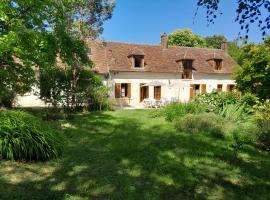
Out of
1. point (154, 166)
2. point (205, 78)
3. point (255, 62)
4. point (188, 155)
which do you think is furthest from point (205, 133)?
point (205, 78)

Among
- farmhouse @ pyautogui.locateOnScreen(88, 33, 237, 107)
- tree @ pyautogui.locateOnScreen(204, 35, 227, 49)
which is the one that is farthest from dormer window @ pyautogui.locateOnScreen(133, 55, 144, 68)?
tree @ pyautogui.locateOnScreen(204, 35, 227, 49)

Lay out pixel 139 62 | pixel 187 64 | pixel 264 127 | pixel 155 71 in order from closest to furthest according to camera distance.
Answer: pixel 264 127
pixel 155 71
pixel 139 62
pixel 187 64

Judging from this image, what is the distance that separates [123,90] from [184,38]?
25.3 m

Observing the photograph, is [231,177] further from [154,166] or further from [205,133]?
[205,133]

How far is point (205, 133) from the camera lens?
1125 cm

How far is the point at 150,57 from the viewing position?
32094 mm

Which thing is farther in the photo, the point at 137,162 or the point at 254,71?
the point at 254,71

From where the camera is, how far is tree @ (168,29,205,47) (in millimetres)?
51219

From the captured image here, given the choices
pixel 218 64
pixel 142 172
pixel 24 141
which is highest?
pixel 218 64

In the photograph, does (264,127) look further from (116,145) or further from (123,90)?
(123,90)

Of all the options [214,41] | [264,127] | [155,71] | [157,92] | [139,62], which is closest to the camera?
[264,127]

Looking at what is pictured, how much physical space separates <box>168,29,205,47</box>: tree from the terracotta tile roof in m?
14.3

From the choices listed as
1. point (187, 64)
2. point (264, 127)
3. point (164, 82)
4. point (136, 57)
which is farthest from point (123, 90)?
point (264, 127)

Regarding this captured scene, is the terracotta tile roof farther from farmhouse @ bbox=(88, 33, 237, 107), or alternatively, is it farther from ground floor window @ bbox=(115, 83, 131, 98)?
ground floor window @ bbox=(115, 83, 131, 98)
